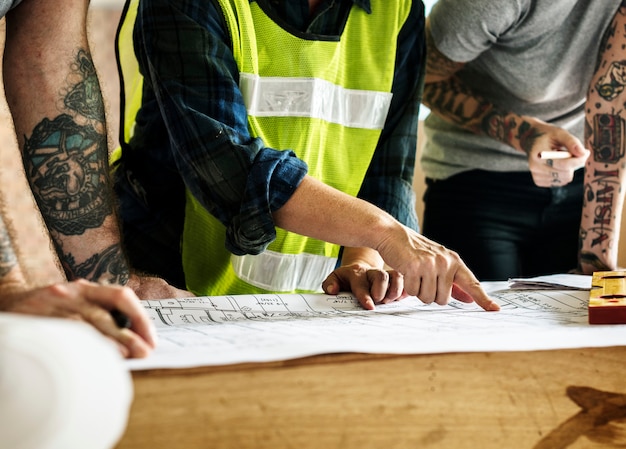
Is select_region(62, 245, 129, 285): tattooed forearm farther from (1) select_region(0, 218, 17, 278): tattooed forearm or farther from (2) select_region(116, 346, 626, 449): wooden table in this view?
(2) select_region(116, 346, 626, 449): wooden table

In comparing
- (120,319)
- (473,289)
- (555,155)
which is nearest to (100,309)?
(120,319)

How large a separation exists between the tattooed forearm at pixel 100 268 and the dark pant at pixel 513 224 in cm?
76

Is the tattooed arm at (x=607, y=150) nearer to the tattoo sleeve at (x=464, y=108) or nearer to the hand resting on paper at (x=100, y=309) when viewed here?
the tattoo sleeve at (x=464, y=108)

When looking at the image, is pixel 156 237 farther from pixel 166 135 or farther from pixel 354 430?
pixel 354 430

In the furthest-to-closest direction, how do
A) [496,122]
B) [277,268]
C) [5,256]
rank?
[496,122] → [277,268] → [5,256]

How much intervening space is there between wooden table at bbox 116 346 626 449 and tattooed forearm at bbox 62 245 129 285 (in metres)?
0.63

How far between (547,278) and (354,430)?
2.41ft

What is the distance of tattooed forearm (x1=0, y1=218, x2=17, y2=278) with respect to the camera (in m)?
0.76

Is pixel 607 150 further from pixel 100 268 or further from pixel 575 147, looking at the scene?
pixel 100 268

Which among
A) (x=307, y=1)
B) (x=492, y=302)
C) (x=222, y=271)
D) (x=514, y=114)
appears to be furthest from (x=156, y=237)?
(x=514, y=114)

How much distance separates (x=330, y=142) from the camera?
1.28 metres

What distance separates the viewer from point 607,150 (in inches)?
57.3

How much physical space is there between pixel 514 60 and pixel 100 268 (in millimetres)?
868

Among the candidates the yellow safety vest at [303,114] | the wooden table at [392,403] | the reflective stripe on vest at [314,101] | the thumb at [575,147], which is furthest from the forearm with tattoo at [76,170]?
the thumb at [575,147]
